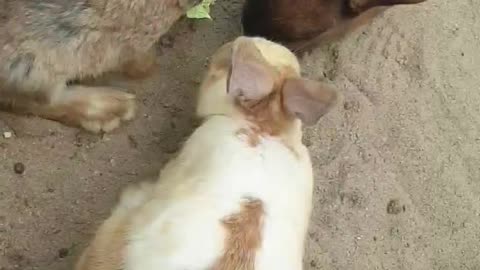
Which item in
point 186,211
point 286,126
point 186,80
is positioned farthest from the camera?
point 186,80

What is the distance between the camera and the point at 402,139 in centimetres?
271

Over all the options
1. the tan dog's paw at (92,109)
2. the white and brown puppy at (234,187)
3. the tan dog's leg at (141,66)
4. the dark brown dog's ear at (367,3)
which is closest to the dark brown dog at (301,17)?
the dark brown dog's ear at (367,3)

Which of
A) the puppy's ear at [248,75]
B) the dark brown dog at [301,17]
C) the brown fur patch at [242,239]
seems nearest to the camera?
the brown fur patch at [242,239]

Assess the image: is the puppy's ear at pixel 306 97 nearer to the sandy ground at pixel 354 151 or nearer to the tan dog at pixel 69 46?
the tan dog at pixel 69 46

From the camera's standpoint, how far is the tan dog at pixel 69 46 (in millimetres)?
2209

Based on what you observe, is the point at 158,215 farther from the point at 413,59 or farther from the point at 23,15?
the point at 413,59

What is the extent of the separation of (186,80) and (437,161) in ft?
2.08

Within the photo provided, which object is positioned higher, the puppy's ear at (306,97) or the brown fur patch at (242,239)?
the puppy's ear at (306,97)

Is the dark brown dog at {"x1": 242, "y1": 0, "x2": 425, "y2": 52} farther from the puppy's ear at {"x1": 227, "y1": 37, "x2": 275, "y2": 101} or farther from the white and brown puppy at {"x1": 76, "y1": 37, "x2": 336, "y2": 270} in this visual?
the puppy's ear at {"x1": 227, "y1": 37, "x2": 275, "y2": 101}

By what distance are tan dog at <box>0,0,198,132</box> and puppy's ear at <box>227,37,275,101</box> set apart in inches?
8.7

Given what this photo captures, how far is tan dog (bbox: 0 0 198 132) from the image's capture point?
221cm

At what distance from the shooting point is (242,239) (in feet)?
6.77

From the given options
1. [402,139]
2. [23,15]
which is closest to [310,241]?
[402,139]

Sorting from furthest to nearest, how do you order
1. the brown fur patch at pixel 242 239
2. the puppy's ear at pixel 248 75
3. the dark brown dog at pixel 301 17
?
the dark brown dog at pixel 301 17
the puppy's ear at pixel 248 75
the brown fur patch at pixel 242 239
